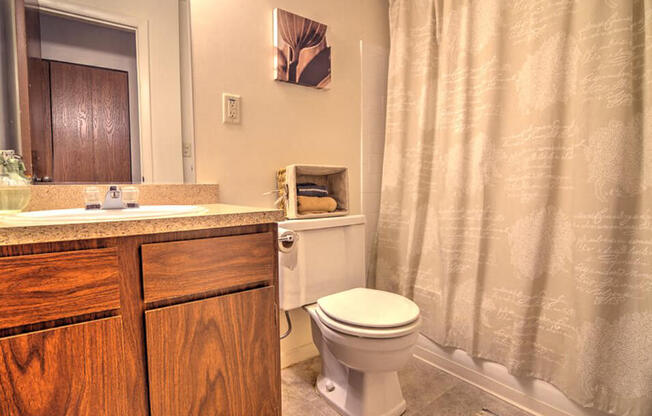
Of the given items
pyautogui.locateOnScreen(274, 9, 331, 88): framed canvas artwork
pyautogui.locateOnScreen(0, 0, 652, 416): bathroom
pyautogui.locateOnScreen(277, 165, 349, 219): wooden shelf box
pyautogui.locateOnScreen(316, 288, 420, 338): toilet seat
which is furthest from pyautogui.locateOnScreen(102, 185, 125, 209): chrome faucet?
pyautogui.locateOnScreen(274, 9, 331, 88): framed canvas artwork

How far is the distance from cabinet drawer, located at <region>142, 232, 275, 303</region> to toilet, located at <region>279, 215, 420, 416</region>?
382 mm

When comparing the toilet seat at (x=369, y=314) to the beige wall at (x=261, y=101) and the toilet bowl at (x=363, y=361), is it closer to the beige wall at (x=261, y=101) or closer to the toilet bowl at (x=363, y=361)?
the toilet bowl at (x=363, y=361)

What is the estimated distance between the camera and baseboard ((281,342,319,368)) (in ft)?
5.61

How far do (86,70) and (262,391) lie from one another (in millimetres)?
1192

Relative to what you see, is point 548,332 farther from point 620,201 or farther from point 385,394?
point 385,394

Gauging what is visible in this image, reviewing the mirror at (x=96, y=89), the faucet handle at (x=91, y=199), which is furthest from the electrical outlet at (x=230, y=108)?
the faucet handle at (x=91, y=199)

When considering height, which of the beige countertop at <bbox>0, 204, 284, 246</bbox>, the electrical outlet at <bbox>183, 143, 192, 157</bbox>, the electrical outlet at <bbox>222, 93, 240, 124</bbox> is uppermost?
the electrical outlet at <bbox>222, 93, 240, 124</bbox>

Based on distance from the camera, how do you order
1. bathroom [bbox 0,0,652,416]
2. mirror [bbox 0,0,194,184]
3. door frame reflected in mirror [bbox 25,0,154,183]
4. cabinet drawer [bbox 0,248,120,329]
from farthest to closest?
door frame reflected in mirror [bbox 25,0,154,183] < mirror [bbox 0,0,194,184] < bathroom [bbox 0,0,652,416] < cabinet drawer [bbox 0,248,120,329]

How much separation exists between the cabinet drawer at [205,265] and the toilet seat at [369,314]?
0.42 metres

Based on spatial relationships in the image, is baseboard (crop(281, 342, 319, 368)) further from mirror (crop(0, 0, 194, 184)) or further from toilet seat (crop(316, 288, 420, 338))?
mirror (crop(0, 0, 194, 184))

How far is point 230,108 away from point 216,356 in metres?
1.03

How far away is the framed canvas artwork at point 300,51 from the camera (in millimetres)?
1594

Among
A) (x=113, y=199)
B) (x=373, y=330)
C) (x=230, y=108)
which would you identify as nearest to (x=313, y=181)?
(x=230, y=108)

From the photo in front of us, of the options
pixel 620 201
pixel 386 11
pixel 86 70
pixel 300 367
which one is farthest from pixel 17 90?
pixel 620 201
